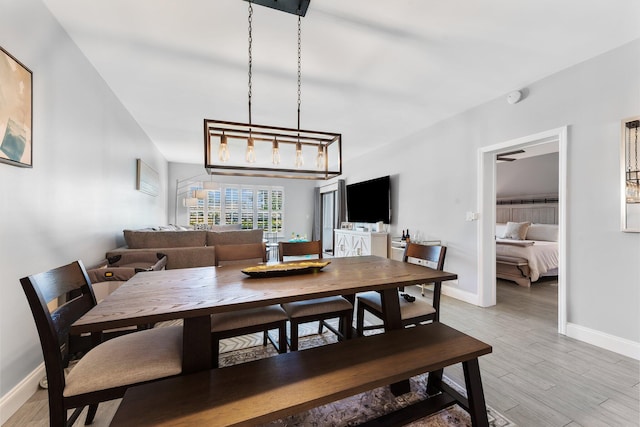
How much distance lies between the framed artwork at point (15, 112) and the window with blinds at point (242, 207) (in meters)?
5.94

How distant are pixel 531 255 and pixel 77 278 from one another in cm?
549

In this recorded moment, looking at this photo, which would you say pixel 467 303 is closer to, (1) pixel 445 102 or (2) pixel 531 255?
(2) pixel 531 255

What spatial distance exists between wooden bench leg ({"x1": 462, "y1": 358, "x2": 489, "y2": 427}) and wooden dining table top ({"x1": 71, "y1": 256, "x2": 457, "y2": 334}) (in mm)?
472

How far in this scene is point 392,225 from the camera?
5.01 metres

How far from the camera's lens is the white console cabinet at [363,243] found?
4779mm

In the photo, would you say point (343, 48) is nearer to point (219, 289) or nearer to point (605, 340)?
point (219, 289)

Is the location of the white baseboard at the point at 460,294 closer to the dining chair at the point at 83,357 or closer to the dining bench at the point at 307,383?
the dining bench at the point at 307,383

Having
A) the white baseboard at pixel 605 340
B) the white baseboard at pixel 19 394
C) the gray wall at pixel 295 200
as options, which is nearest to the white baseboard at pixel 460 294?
the white baseboard at pixel 605 340

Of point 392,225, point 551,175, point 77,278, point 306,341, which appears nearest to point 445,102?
point 392,225

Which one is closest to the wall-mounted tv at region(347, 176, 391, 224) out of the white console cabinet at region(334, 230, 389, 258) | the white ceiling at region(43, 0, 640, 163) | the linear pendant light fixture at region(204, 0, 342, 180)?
the white console cabinet at region(334, 230, 389, 258)

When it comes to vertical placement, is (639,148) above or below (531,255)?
above

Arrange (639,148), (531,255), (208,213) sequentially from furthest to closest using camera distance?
(208,213) < (531,255) < (639,148)

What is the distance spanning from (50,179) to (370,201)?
4657mm

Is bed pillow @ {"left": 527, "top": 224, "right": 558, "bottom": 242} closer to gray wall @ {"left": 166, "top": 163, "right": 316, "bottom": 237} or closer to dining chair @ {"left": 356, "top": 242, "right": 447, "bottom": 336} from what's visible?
dining chair @ {"left": 356, "top": 242, "right": 447, "bottom": 336}
